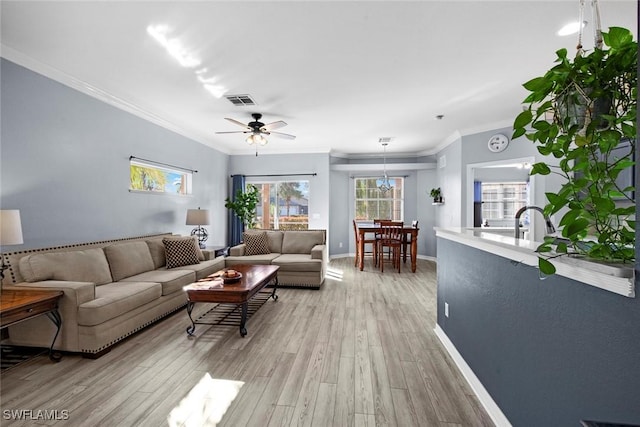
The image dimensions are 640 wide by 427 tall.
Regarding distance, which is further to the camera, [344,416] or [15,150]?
[15,150]

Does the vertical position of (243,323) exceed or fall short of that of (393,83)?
it falls short

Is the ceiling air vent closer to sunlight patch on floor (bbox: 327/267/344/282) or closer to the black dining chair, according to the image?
sunlight patch on floor (bbox: 327/267/344/282)

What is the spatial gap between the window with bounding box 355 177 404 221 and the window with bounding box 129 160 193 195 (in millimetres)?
4343

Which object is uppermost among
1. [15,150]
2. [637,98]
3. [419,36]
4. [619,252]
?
[419,36]

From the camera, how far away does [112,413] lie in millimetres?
1717

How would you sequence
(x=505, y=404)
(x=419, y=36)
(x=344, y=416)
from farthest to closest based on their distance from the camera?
(x=419, y=36), (x=344, y=416), (x=505, y=404)

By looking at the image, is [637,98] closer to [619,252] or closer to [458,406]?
[619,252]

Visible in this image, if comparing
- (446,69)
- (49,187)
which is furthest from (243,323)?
(446,69)

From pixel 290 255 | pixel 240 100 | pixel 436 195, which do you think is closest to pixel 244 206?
pixel 290 255

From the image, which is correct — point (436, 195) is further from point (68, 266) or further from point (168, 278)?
point (68, 266)

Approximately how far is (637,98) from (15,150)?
417cm

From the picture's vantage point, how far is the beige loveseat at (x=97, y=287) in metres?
2.34

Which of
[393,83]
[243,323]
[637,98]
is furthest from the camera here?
[393,83]

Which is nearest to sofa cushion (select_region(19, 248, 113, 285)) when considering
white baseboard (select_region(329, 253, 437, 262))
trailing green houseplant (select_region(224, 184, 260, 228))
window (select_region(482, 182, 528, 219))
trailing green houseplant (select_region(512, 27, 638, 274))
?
trailing green houseplant (select_region(224, 184, 260, 228))
